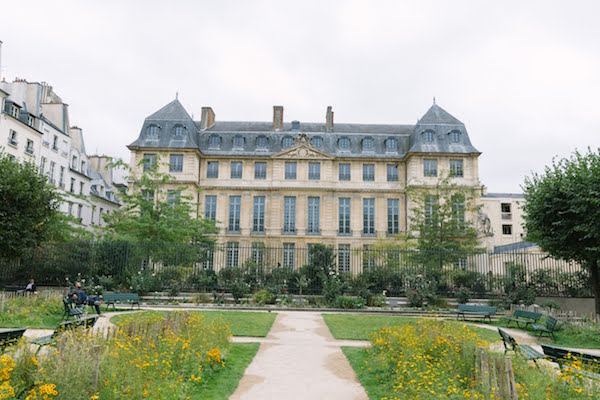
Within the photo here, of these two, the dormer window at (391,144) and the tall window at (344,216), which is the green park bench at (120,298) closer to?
the tall window at (344,216)

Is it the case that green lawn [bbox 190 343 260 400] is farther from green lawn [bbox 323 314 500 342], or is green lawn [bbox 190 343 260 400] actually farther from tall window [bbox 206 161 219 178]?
tall window [bbox 206 161 219 178]

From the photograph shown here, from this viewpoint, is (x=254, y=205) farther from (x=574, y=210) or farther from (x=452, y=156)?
(x=574, y=210)

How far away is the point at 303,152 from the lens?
39.0 m

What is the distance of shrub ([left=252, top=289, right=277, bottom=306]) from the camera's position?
61.9ft

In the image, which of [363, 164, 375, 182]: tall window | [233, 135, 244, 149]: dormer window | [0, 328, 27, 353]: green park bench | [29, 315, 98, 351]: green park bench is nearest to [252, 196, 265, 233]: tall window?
[233, 135, 244, 149]: dormer window

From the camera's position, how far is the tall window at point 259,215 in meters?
38.8

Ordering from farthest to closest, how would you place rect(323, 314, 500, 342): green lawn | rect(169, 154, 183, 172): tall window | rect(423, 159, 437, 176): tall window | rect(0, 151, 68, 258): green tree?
rect(169, 154, 183, 172): tall window → rect(423, 159, 437, 176): tall window → rect(0, 151, 68, 258): green tree → rect(323, 314, 500, 342): green lawn

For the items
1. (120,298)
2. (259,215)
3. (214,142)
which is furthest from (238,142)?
(120,298)

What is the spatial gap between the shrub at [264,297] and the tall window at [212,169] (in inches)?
870

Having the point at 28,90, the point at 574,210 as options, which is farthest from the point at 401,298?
the point at 28,90

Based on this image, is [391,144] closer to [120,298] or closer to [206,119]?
[206,119]

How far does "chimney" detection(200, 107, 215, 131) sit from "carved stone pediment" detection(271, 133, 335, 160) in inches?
301

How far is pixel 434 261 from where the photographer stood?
21797 millimetres

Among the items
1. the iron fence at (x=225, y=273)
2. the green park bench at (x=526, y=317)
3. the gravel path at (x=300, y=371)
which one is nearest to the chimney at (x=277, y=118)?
the iron fence at (x=225, y=273)
